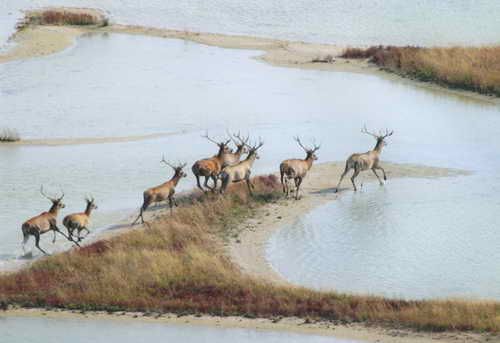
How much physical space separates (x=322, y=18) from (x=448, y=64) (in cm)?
2044

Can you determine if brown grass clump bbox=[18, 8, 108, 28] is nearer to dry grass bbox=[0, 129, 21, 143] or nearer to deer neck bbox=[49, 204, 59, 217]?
dry grass bbox=[0, 129, 21, 143]

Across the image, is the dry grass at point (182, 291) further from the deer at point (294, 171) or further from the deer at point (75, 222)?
the deer at point (294, 171)

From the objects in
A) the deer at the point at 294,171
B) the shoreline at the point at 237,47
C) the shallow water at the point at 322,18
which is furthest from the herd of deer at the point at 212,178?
the shallow water at the point at 322,18

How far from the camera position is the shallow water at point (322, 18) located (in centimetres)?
5612

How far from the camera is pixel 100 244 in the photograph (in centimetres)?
2230

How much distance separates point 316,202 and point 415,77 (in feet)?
61.9

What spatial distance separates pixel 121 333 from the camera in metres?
18.8

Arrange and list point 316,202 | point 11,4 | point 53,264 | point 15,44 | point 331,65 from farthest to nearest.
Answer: point 11,4
point 15,44
point 331,65
point 316,202
point 53,264

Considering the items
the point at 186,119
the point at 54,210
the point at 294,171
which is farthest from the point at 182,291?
the point at 186,119

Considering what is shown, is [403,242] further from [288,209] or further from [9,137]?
[9,137]

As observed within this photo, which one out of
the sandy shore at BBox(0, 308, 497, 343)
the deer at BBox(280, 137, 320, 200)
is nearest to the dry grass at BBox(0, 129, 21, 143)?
the deer at BBox(280, 137, 320, 200)

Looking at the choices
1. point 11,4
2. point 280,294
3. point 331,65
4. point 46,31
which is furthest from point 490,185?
point 11,4

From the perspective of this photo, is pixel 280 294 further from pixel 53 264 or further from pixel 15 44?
pixel 15 44

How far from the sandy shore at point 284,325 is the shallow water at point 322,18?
36.1m
